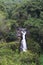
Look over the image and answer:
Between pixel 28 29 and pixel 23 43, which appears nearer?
pixel 23 43

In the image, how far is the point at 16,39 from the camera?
836 inches

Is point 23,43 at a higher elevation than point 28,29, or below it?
below

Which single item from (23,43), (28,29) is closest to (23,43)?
(23,43)

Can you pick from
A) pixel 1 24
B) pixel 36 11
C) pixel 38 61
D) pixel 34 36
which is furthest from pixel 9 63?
pixel 36 11

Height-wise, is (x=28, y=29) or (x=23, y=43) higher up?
(x=28, y=29)

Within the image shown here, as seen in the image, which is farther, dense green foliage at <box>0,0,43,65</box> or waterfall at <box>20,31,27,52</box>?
waterfall at <box>20,31,27,52</box>

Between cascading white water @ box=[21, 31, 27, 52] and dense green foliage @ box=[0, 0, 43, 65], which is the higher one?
dense green foliage @ box=[0, 0, 43, 65]

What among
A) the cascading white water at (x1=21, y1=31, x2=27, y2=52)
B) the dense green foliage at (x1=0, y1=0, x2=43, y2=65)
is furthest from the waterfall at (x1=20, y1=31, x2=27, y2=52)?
the dense green foliage at (x1=0, y1=0, x2=43, y2=65)

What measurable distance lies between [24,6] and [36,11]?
1572 millimetres

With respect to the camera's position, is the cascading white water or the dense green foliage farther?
the cascading white water

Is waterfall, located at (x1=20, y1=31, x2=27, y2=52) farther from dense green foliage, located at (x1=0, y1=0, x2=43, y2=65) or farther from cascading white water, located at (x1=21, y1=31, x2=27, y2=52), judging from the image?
dense green foliage, located at (x1=0, y1=0, x2=43, y2=65)

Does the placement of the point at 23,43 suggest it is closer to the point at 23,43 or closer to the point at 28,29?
the point at 23,43

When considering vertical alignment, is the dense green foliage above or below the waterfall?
above

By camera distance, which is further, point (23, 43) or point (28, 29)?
point (28, 29)
